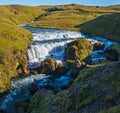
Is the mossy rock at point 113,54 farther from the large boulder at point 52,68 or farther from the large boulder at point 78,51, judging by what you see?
the large boulder at point 52,68

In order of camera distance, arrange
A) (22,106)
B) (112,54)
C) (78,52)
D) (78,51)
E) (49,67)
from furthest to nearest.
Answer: (112,54) → (78,51) → (78,52) → (49,67) → (22,106)

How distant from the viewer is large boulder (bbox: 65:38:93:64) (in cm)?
11406

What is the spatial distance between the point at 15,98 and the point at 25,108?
36.3 ft

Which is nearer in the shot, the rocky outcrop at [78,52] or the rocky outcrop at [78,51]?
the rocky outcrop at [78,52]

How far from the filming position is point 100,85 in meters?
54.9

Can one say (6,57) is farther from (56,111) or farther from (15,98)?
(56,111)

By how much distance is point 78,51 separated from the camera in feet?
382

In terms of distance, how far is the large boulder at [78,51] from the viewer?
11406 centimetres

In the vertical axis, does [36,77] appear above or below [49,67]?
below

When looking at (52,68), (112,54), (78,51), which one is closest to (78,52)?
(78,51)

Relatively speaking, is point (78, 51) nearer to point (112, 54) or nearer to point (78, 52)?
point (78, 52)

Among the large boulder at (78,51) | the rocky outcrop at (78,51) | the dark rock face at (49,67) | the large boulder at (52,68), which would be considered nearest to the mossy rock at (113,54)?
the large boulder at (78,51)

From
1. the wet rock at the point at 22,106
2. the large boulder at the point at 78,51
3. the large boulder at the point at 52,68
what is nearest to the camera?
the wet rock at the point at 22,106

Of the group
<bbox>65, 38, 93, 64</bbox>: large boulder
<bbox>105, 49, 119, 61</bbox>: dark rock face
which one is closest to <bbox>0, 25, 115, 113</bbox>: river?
<bbox>105, 49, 119, 61</bbox>: dark rock face
